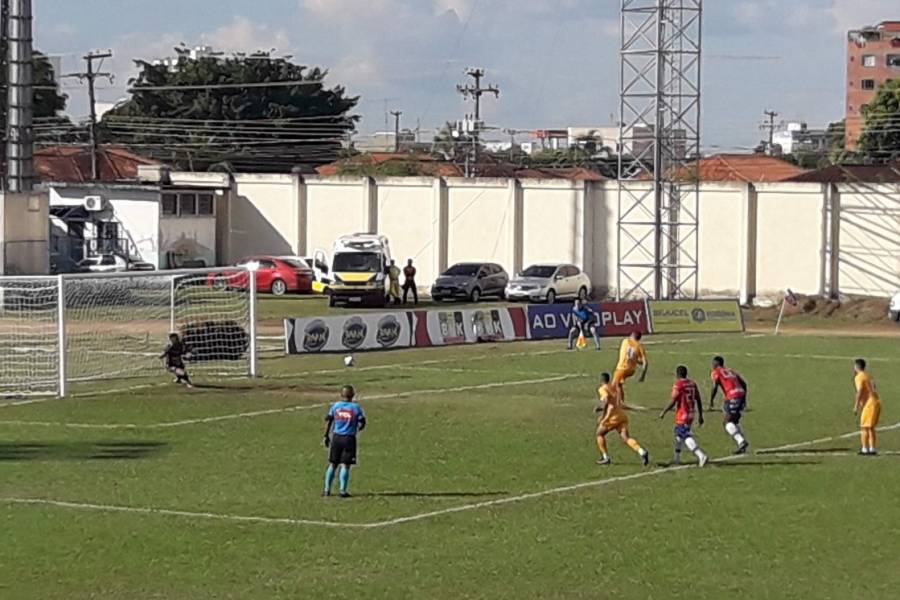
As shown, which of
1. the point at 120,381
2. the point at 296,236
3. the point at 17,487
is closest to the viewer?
the point at 17,487

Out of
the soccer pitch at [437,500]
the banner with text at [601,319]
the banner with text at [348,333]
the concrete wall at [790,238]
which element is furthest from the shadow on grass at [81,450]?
the concrete wall at [790,238]

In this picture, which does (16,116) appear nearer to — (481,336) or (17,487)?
(481,336)

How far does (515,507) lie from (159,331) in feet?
73.6

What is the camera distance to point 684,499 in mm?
21500

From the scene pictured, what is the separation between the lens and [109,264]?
226 feet

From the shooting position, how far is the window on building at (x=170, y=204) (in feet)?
239

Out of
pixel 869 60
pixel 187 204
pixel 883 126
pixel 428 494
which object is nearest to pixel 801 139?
pixel 869 60

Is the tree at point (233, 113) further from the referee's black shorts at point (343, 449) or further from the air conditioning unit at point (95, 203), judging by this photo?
the referee's black shorts at point (343, 449)

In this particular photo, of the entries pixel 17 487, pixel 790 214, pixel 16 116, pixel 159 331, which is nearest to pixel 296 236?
pixel 16 116

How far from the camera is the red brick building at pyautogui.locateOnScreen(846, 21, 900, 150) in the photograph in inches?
6083

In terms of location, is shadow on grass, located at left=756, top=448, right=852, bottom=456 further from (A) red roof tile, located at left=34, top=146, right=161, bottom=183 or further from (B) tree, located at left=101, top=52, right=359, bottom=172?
(B) tree, located at left=101, top=52, right=359, bottom=172

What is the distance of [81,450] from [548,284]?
38.8 meters

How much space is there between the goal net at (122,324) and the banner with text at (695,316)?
16.5 meters

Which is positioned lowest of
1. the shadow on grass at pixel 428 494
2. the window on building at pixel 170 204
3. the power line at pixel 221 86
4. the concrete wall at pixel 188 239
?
the shadow on grass at pixel 428 494
